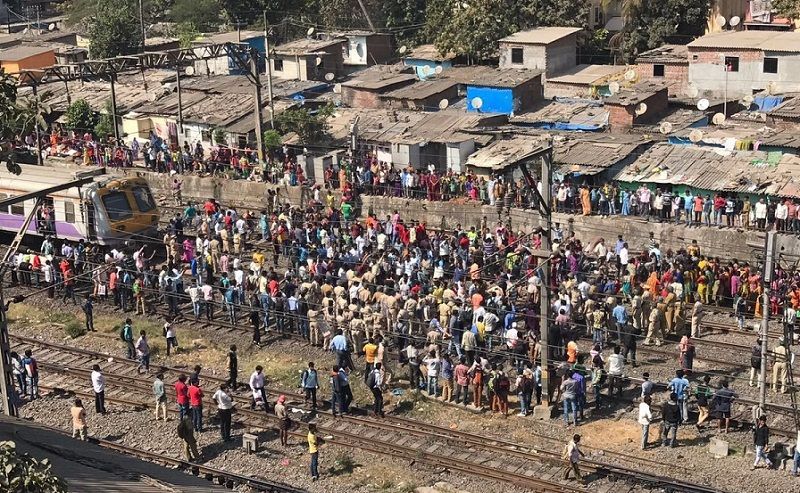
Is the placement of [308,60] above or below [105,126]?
above

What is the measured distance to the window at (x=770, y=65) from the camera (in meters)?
42.4

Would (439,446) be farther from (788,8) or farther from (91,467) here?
(788,8)

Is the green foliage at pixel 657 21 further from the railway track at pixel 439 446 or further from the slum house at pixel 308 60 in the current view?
the railway track at pixel 439 446

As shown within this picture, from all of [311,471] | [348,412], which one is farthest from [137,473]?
[348,412]

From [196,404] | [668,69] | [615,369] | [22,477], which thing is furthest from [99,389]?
[668,69]

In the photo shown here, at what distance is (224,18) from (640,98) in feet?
95.2

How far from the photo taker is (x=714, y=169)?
33.7 meters

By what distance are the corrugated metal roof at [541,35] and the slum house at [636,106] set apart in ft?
20.8

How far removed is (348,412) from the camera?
24.4m

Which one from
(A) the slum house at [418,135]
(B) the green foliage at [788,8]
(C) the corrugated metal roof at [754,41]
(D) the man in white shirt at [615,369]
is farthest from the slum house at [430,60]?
(D) the man in white shirt at [615,369]

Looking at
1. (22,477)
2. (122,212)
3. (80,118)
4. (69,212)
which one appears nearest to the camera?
(22,477)

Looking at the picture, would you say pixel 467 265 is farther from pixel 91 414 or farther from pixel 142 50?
pixel 142 50

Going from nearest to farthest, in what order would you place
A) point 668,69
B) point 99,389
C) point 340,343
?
point 99,389, point 340,343, point 668,69

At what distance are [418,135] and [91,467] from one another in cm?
2492
